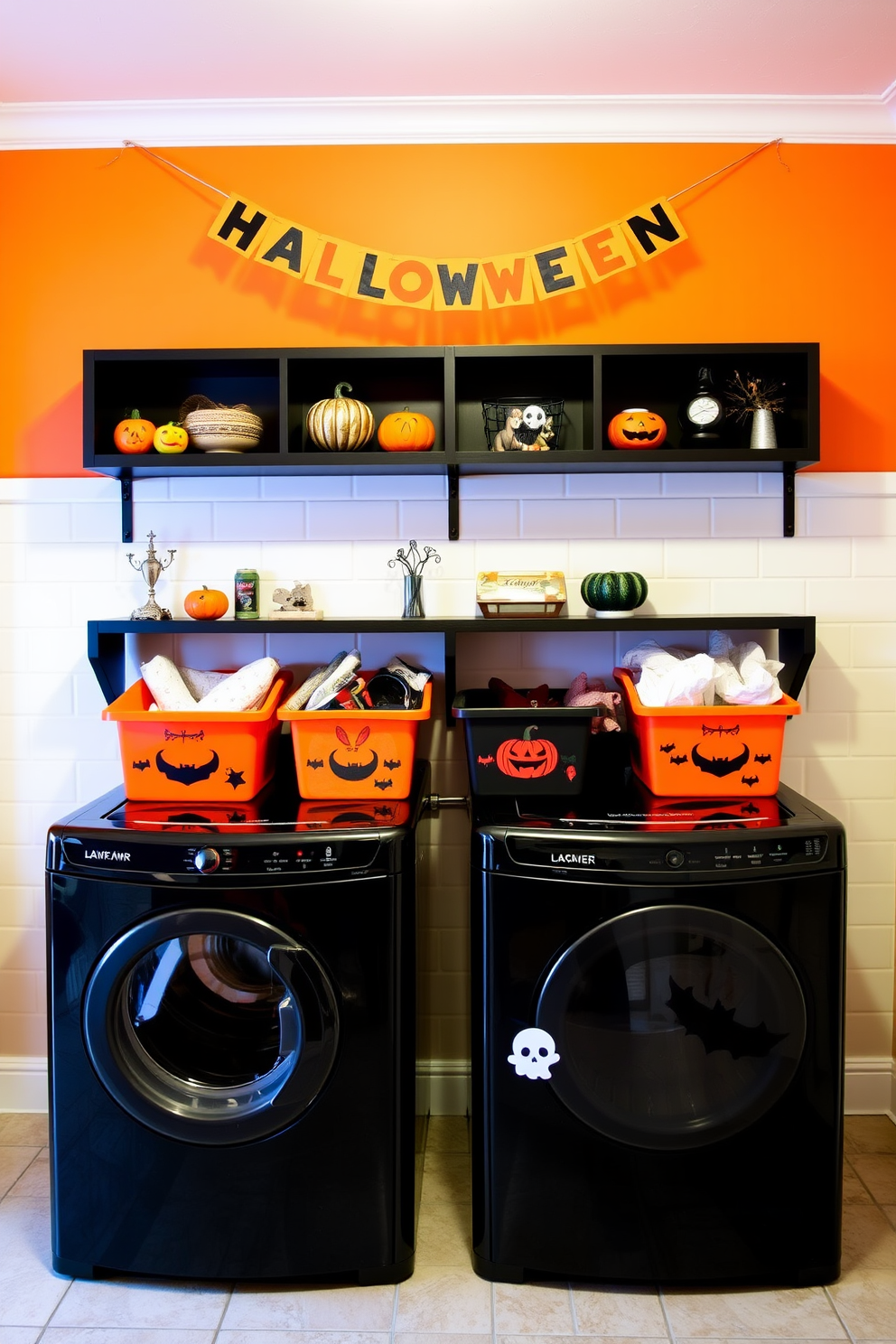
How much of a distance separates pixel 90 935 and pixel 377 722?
0.70 m

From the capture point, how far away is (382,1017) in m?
Answer: 1.69

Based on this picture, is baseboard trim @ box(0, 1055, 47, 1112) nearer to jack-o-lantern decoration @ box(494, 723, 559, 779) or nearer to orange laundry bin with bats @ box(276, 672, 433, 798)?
orange laundry bin with bats @ box(276, 672, 433, 798)

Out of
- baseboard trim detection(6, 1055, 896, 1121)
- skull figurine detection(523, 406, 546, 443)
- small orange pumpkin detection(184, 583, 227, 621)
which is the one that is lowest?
baseboard trim detection(6, 1055, 896, 1121)

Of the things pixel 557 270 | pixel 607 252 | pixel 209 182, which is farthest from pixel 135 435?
pixel 607 252

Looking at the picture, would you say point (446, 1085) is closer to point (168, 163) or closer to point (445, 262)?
point (445, 262)

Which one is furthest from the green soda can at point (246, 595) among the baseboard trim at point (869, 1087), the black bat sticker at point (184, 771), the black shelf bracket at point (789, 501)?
the baseboard trim at point (869, 1087)

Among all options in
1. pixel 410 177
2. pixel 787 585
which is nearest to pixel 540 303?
pixel 410 177

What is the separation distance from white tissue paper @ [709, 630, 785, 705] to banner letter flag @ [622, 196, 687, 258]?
3.29ft

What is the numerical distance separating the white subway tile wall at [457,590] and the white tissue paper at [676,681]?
0.30 meters

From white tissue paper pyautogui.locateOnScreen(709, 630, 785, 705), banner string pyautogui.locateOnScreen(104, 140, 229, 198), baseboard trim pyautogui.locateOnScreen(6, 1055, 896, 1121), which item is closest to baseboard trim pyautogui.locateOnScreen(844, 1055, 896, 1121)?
baseboard trim pyautogui.locateOnScreen(6, 1055, 896, 1121)

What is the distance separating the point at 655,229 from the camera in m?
2.19

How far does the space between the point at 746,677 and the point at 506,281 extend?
1.12 metres

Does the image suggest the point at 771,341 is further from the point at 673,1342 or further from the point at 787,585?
the point at 673,1342

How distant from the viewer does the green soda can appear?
7.20 feet
